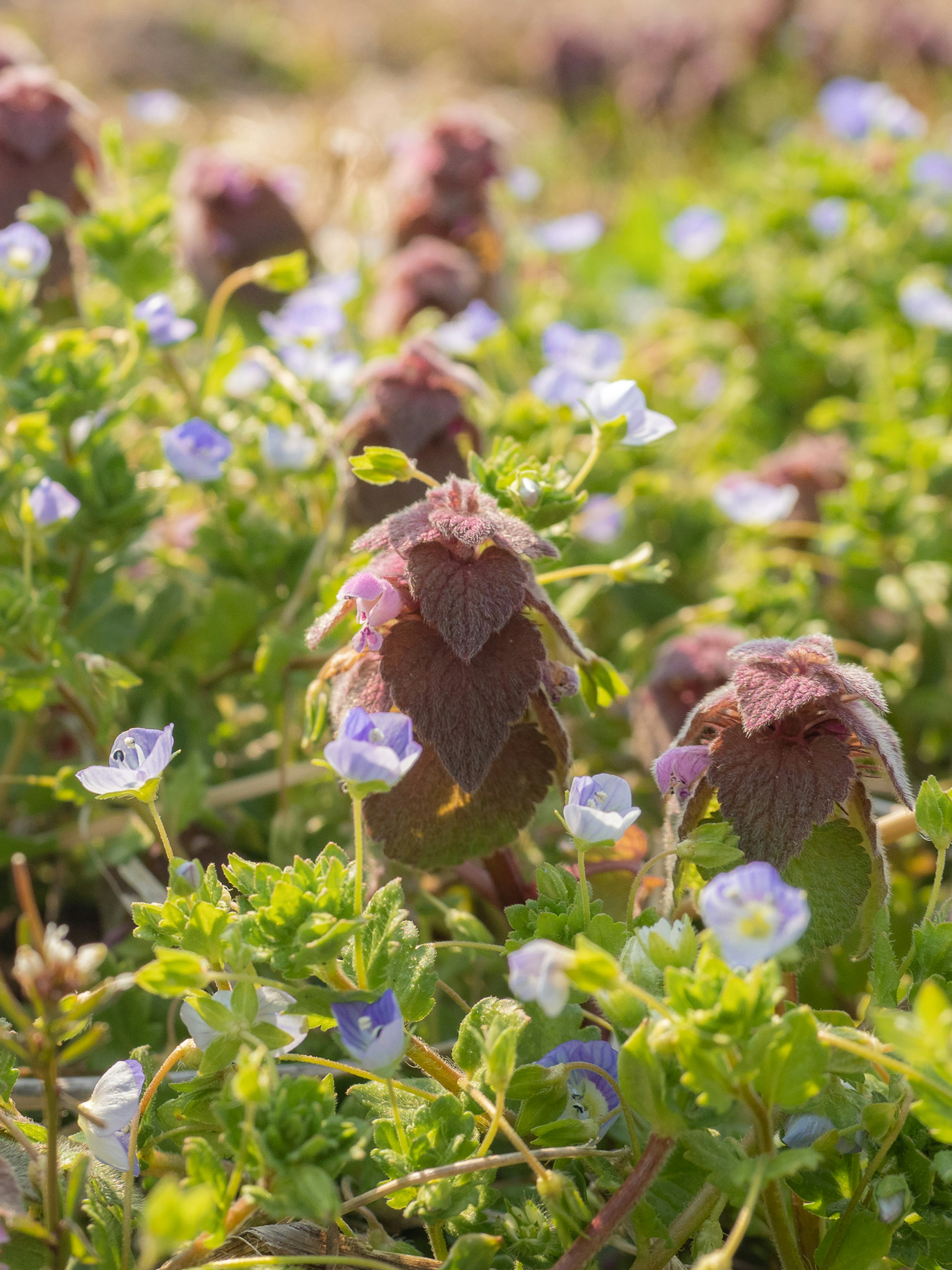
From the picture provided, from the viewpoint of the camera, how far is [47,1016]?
2.44 feet

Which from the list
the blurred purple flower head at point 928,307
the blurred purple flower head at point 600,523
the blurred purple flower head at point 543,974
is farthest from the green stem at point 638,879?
the blurred purple flower head at point 928,307

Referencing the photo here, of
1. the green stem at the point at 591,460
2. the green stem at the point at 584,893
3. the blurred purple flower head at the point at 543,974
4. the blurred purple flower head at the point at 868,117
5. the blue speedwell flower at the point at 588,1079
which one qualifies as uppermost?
the blurred purple flower head at the point at 868,117

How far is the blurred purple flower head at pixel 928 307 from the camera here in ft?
6.88

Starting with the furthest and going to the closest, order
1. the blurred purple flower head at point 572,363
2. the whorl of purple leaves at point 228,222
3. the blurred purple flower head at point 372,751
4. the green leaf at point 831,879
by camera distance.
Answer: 1. the whorl of purple leaves at point 228,222
2. the blurred purple flower head at point 572,363
3. the green leaf at point 831,879
4. the blurred purple flower head at point 372,751

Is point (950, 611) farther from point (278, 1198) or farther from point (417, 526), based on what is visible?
point (278, 1198)

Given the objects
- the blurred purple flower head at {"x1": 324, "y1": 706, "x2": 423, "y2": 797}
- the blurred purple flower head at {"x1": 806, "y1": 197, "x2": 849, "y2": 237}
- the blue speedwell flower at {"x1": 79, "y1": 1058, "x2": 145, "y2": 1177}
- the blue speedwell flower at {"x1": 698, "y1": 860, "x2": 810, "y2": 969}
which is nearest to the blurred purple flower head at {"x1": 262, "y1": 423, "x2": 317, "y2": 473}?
the blurred purple flower head at {"x1": 324, "y1": 706, "x2": 423, "y2": 797}

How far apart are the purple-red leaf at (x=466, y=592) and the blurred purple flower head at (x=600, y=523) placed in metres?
0.80

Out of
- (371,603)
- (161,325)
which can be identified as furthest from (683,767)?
(161,325)

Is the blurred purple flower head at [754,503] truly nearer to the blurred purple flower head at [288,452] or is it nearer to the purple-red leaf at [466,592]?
the blurred purple flower head at [288,452]

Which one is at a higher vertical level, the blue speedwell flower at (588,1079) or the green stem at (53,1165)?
the green stem at (53,1165)

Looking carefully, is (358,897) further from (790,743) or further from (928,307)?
(928,307)

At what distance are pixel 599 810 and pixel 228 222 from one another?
1722 mm

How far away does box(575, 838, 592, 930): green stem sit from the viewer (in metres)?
0.91

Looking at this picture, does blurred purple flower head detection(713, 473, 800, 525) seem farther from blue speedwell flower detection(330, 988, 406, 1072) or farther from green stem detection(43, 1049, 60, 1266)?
green stem detection(43, 1049, 60, 1266)
